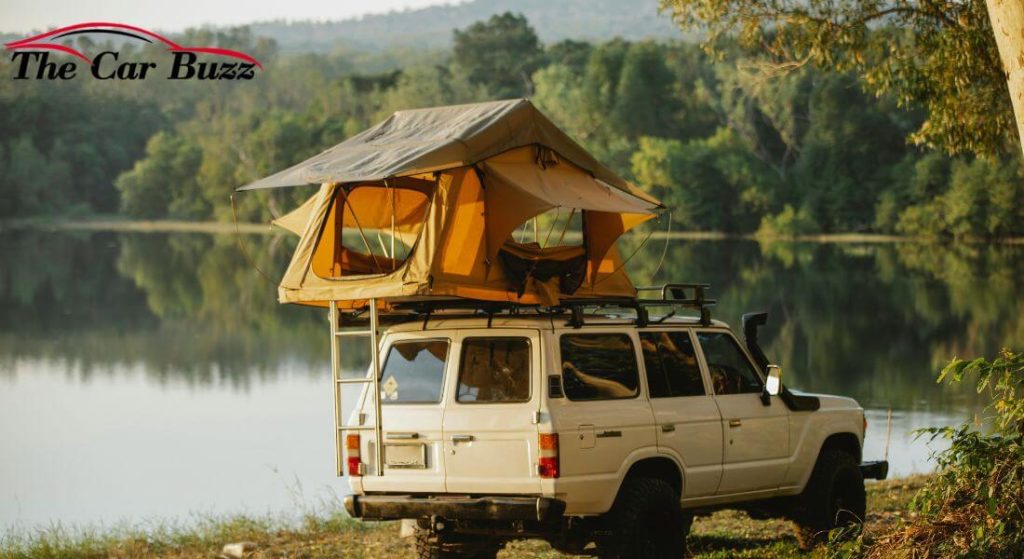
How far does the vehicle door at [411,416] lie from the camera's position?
9.32m

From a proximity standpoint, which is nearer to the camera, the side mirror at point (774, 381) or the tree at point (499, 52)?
the side mirror at point (774, 381)

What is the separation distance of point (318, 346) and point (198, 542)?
27.6 m

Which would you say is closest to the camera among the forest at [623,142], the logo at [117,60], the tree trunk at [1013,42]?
the tree trunk at [1013,42]

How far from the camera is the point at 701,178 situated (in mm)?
91438

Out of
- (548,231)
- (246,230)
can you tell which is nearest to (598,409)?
(548,231)

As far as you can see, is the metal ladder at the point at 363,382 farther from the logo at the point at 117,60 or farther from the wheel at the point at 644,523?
the logo at the point at 117,60

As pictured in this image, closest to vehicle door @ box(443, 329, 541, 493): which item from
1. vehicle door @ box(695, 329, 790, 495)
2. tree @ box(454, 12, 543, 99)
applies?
vehicle door @ box(695, 329, 790, 495)

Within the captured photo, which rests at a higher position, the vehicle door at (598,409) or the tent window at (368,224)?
the tent window at (368,224)

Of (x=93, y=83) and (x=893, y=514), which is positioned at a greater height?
(x=93, y=83)

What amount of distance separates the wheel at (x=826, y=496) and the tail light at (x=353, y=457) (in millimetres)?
3558

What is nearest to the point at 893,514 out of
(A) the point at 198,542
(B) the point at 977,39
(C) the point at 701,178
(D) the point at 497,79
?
(A) the point at 198,542

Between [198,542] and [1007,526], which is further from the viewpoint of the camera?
[198,542]

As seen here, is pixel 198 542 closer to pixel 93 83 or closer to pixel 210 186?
pixel 210 186

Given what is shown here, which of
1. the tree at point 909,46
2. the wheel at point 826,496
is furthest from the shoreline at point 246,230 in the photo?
the wheel at point 826,496
